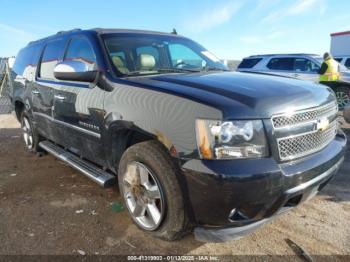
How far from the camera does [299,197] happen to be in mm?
2492

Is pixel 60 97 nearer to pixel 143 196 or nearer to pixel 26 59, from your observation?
pixel 143 196

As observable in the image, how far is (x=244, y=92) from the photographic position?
250cm

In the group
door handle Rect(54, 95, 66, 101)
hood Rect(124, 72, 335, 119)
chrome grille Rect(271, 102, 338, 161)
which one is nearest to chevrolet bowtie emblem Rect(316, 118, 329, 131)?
chrome grille Rect(271, 102, 338, 161)

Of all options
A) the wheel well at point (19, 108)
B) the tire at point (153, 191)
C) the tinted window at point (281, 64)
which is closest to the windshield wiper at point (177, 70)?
the tire at point (153, 191)

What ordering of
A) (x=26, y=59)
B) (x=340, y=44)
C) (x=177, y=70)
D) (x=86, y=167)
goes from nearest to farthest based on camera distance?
(x=177, y=70) < (x=86, y=167) < (x=26, y=59) < (x=340, y=44)

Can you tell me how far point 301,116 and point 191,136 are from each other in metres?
0.90

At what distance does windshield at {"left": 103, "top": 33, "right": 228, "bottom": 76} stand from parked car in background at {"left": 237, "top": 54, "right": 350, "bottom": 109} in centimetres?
610

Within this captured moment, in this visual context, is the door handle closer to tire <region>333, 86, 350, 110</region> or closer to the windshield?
the windshield

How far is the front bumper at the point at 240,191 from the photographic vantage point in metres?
2.17

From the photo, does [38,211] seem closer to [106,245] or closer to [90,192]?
[90,192]

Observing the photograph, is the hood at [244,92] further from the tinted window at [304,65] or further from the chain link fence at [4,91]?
the chain link fence at [4,91]

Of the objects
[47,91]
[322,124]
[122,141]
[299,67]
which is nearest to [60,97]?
[47,91]

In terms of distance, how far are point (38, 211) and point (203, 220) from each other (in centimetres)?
210

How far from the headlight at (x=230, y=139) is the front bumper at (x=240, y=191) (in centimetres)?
6
